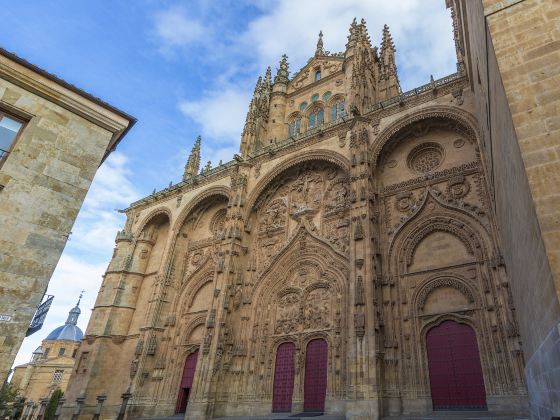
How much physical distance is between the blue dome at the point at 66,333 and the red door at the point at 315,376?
243 ft

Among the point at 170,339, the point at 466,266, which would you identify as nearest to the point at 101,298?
the point at 170,339

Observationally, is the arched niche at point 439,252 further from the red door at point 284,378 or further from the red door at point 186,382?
the red door at point 186,382

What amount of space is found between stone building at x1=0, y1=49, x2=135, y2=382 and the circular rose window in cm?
1223

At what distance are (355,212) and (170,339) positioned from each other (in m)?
12.5

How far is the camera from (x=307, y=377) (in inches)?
596

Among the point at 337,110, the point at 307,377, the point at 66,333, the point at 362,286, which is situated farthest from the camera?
the point at 66,333

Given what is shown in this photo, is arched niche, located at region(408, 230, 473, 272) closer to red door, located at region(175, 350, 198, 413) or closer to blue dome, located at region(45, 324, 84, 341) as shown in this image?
red door, located at region(175, 350, 198, 413)

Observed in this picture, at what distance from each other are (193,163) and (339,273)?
17.0 meters

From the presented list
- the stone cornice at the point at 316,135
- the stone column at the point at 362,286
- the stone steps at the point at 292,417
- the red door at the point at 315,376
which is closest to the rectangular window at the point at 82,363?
the stone cornice at the point at 316,135

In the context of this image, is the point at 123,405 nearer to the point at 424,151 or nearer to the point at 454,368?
the point at 454,368

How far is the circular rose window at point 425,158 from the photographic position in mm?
15578

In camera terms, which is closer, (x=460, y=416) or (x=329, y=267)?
(x=460, y=416)

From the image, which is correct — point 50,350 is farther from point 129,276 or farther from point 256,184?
point 256,184

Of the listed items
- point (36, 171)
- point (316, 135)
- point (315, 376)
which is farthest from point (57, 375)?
point (36, 171)
